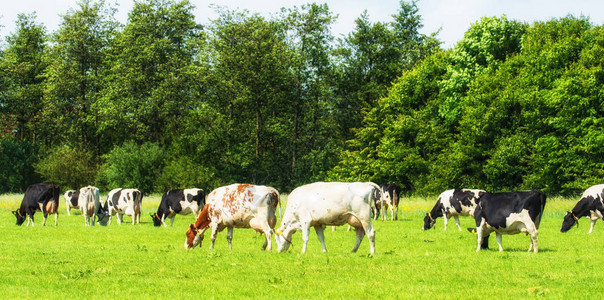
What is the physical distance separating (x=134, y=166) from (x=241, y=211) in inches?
1968

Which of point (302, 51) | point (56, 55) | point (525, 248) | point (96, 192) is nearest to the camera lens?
point (525, 248)

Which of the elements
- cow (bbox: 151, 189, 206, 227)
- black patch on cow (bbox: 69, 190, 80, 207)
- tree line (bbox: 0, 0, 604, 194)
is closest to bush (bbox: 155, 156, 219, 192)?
tree line (bbox: 0, 0, 604, 194)

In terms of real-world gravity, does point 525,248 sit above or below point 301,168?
below

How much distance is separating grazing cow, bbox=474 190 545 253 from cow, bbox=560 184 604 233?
942cm

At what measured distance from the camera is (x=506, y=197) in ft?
59.5

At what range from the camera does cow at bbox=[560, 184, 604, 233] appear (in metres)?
26.6

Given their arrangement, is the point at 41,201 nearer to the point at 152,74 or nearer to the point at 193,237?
the point at 193,237

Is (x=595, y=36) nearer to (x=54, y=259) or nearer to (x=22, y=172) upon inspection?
(x=54, y=259)

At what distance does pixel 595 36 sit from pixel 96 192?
1503 inches

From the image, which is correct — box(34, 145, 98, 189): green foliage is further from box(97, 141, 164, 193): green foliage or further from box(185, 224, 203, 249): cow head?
box(185, 224, 203, 249): cow head

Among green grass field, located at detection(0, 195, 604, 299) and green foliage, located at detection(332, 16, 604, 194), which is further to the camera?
green foliage, located at detection(332, 16, 604, 194)

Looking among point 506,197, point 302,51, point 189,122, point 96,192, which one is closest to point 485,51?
point 302,51

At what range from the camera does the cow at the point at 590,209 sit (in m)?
26.6

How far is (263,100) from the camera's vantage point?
6775 centimetres
